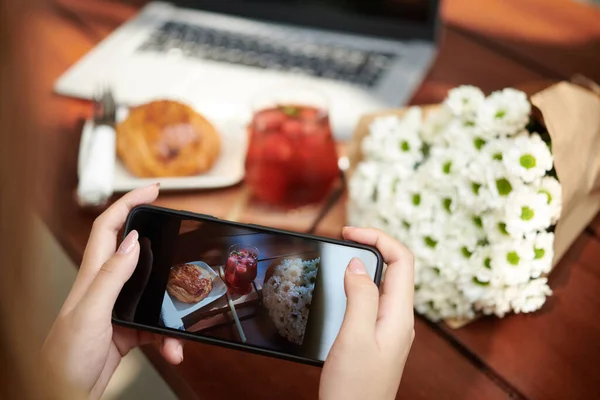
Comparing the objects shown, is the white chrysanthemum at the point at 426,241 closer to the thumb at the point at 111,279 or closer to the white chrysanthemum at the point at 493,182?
the white chrysanthemum at the point at 493,182

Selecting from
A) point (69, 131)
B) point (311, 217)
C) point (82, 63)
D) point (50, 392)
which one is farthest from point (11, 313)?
point (82, 63)

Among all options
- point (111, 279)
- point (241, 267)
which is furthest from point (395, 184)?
point (111, 279)

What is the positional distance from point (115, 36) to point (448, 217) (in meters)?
0.71

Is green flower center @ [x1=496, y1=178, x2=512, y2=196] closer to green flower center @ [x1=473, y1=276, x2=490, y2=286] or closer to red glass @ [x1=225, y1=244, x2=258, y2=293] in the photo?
green flower center @ [x1=473, y1=276, x2=490, y2=286]

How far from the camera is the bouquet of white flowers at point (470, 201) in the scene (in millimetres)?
570

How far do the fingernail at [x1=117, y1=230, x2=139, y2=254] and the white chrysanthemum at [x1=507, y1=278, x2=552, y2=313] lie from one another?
0.36 meters

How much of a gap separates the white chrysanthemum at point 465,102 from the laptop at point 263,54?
9.3 inches

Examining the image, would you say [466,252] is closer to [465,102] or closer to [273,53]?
[465,102]

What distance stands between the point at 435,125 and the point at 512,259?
0.19 m

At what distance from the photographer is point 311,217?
0.75 meters

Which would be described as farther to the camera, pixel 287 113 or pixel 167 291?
pixel 287 113

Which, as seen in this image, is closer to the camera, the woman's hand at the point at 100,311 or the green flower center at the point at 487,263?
the woman's hand at the point at 100,311

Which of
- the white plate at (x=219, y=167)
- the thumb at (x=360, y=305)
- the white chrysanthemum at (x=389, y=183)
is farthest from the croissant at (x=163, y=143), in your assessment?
the thumb at (x=360, y=305)

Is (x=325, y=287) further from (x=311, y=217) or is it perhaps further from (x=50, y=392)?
(x=50, y=392)
